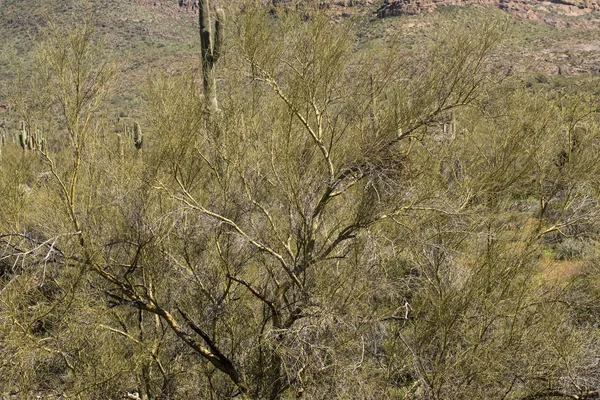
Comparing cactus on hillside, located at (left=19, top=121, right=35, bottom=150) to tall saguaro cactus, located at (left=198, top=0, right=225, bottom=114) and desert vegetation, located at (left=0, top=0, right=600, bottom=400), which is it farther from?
tall saguaro cactus, located at (left=198, top=0, right=225, bottom=114)

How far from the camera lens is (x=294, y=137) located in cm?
548

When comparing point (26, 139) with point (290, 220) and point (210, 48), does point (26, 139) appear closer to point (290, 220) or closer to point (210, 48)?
point (210, 48)

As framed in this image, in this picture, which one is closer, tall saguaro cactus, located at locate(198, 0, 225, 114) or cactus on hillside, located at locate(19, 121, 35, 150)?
cactus on hillside, located at locate(19, 121, 35, 150)

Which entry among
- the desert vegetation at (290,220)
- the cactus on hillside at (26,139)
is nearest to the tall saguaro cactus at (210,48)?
the desert vegetation at (290,220)

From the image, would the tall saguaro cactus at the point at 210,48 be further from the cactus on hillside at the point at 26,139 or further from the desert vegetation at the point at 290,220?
the cactus on hillside at the point at 26,139

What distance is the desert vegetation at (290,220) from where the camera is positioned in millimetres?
5047

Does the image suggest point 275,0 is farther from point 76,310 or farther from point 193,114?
point 76,310

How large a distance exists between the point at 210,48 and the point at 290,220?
2.66 meters

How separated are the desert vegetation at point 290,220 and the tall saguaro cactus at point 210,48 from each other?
6cm

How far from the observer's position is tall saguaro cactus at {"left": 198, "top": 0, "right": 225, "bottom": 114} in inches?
237

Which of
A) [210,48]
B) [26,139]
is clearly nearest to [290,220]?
[210,48]

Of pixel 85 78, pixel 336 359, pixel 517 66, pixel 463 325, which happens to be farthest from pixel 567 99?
pixel 85 78

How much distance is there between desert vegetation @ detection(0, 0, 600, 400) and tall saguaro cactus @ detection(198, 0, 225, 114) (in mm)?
58

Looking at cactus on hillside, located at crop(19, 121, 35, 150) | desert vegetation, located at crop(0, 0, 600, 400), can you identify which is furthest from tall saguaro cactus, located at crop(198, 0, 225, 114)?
cactus on hillside, located at crop(19, 121, 35, 150)
